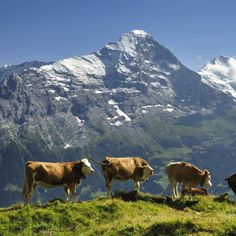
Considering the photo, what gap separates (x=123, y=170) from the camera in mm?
35844

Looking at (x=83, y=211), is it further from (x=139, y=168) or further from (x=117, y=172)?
(x=139, y=168)

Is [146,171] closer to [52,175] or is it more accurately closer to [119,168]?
[119,168]

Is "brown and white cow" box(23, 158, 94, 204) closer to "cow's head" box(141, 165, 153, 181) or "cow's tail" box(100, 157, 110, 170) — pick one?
"cow's tail" box(100, 157, 110, 170)

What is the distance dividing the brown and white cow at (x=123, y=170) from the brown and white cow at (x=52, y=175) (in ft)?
5.88

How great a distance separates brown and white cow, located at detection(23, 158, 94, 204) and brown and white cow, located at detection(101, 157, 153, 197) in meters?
1.79

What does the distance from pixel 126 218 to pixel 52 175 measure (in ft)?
27.0

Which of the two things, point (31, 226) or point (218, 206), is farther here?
point (218, 206)

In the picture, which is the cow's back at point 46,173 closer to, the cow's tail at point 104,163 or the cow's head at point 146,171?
the cow's tail at point 104,163

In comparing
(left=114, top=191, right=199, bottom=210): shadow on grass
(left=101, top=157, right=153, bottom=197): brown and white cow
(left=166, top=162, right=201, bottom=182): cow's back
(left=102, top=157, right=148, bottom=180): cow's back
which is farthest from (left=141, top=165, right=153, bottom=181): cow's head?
(left=114, top=191, right=199, bottom=210): shadow on grass

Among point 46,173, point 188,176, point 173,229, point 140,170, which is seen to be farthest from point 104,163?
point 173,229

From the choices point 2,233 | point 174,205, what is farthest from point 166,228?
point 174,205

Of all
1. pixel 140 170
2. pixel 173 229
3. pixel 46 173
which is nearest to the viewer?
pixel 173 229

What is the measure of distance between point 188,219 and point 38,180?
14330 mm

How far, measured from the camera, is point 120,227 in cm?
2273
